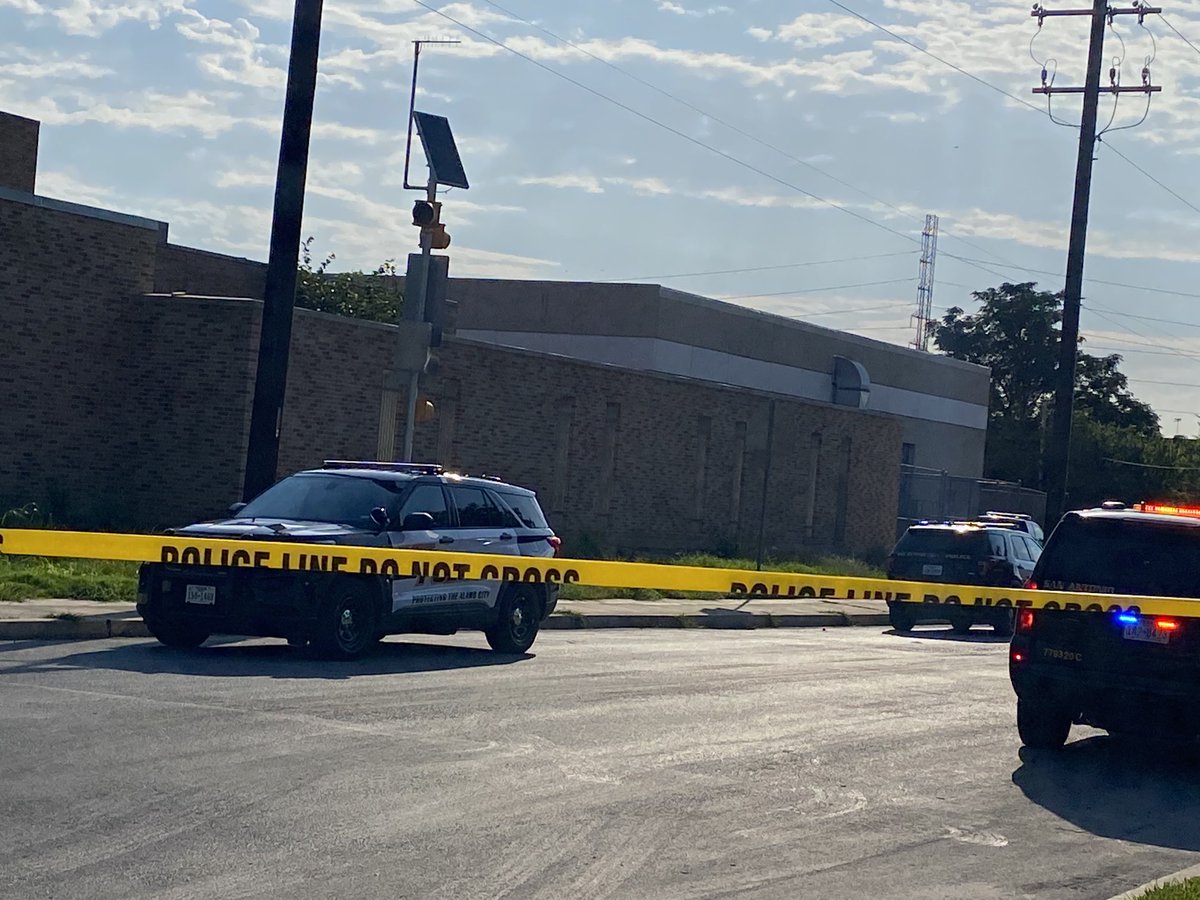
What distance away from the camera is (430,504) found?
15664 mm

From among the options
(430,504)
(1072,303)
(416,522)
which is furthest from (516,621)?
(1072,303)

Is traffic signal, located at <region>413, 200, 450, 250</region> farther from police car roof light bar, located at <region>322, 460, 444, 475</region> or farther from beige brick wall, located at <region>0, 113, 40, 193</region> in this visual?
beige brick wall, located at <region>0, 113, 40, 193</region>

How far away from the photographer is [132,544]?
9.30m

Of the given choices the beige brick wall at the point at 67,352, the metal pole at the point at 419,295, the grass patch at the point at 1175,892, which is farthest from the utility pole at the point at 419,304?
the grass patch at the point at 1175,892

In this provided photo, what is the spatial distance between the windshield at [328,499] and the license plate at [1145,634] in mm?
6744

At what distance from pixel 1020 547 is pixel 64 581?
15.9 m

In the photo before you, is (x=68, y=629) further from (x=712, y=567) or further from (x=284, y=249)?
(x=712, y=567)

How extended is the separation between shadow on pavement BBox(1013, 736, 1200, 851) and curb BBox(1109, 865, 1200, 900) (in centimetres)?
107

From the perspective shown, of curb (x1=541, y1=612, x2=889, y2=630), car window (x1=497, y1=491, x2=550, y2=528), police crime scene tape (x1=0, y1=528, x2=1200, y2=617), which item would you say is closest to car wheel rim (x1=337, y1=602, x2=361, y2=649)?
police crime scene tape (x1=0, y1=528, x2=1200, y2=617)

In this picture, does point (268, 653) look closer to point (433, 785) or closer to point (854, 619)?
point (433, 785)

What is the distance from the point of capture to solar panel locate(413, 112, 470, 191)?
21.6m

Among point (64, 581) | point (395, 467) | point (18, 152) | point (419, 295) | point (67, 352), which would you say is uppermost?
point (18, 152)

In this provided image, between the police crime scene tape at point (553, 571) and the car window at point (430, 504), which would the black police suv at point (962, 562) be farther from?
the police crime scene tape at point (553, 571)

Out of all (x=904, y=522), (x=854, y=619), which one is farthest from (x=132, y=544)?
(x=904, y=522)
